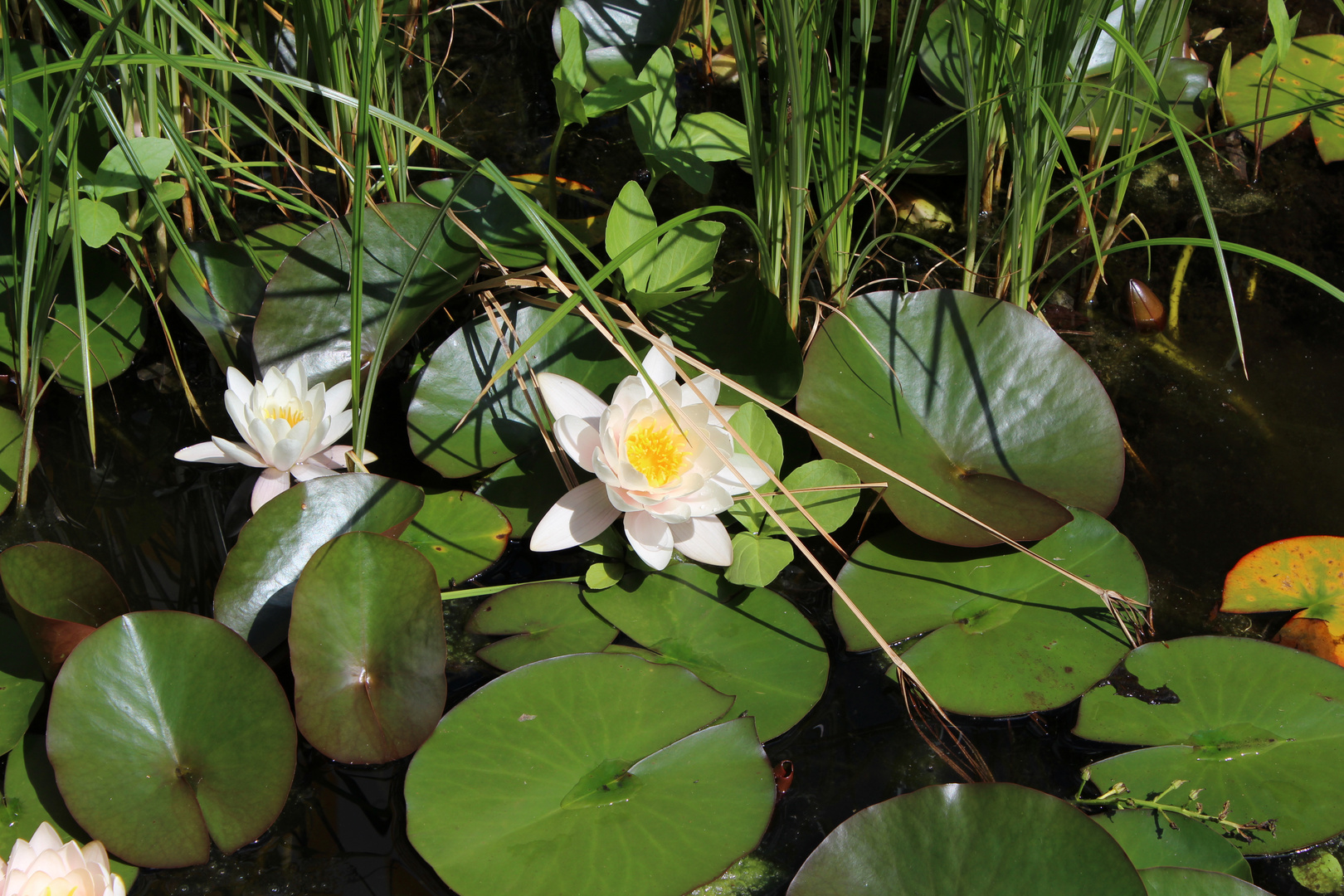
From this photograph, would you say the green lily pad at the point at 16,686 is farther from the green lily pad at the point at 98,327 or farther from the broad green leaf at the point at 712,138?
the broad green leaf at the point at 712,138

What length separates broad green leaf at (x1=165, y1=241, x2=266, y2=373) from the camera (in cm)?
161

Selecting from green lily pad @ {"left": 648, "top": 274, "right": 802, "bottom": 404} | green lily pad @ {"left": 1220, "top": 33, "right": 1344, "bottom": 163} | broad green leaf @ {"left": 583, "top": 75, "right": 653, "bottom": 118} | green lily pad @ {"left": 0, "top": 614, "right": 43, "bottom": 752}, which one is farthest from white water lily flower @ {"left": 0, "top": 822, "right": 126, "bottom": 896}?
green lily pad @ {"left": 1220, "top": 33, "right": 1344, "bottom": 163}

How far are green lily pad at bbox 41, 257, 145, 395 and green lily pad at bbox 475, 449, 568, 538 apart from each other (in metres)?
0.81

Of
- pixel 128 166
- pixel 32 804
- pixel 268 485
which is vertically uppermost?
pixel 128 166

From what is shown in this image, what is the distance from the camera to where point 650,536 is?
1.31 metres

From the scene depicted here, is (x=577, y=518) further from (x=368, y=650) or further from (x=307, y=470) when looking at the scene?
(x=307, y=470)

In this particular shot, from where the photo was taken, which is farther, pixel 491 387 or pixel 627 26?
pixel 627 26

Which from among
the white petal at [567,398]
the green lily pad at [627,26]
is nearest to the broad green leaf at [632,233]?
the white petal at [567,398]

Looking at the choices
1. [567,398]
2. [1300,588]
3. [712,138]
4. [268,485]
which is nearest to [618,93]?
[712,138]

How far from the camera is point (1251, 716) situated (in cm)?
124

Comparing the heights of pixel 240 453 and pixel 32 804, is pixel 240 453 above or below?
above

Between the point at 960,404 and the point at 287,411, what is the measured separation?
1163mm

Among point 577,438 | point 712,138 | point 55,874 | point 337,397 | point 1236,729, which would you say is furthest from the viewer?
point 712,138

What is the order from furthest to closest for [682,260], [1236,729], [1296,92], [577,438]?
[1296,92], [682,260], [577,438], [1236,729]
